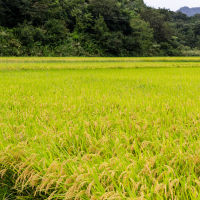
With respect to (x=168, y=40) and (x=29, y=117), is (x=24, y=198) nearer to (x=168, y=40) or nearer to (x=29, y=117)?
(x=29, y=117)

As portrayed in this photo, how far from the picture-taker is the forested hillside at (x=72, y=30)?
86.4 feet

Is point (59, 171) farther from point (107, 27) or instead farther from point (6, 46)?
point (107, 27)

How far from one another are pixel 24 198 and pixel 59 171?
13.2 inches

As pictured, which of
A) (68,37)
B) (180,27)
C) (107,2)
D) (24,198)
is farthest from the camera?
(180,27)

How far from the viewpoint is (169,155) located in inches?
43.6

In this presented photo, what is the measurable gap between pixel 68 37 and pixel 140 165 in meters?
32.0

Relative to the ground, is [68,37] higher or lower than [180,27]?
lower

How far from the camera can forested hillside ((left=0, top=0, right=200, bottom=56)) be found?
26.3 meters

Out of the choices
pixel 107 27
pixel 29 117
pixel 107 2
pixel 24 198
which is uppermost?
pixel 107 2

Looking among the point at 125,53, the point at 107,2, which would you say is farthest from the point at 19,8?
the point at 125,53

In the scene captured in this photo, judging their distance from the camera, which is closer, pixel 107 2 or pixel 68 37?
pixel 68 37

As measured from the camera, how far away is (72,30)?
34375 mm

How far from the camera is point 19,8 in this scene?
28.3 m

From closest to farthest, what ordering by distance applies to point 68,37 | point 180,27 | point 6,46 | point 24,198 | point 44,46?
point 24,198 → point 6,46 → point 44,46 → point 68,37 → point 180,27
